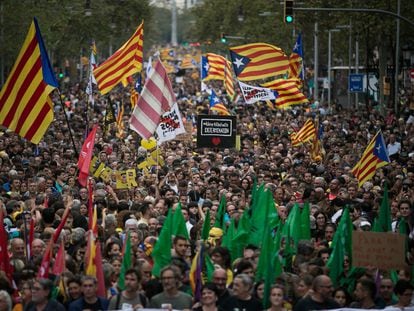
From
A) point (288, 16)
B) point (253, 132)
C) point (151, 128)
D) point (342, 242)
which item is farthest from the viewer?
point (253, 132)

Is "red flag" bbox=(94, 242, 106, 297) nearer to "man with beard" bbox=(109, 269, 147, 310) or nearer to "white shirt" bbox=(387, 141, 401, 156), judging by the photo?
"man with beard" bbox=(109, 269, 147, 310)

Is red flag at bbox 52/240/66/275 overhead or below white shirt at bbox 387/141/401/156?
below

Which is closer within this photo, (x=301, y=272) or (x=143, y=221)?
(x=301, y=272)

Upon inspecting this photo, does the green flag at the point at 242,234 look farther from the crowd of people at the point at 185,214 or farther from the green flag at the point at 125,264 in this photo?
the green flag at the point at 125,264

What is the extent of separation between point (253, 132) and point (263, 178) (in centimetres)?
1969

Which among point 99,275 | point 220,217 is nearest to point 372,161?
point 220,217

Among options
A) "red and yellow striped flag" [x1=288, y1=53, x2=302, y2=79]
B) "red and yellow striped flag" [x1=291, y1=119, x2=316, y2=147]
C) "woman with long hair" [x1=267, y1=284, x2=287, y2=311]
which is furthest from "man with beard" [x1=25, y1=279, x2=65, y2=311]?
"red and yellow striped flag" [x1=288, y1=53, x2=302, y2=79]

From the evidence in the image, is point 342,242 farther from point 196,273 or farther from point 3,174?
point 3,174

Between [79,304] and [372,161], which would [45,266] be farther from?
[372,161]

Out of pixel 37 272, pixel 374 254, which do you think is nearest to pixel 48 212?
pixel 37 272

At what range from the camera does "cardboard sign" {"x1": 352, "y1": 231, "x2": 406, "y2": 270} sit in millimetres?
14320

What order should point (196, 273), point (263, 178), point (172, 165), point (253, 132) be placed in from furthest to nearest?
point (253, 132) < point (172, 165) < point (263, 178) < point (196, 273)

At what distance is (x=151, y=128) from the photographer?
2266cm

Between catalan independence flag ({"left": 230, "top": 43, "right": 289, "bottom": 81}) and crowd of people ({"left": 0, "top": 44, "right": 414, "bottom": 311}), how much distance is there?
176 cm
